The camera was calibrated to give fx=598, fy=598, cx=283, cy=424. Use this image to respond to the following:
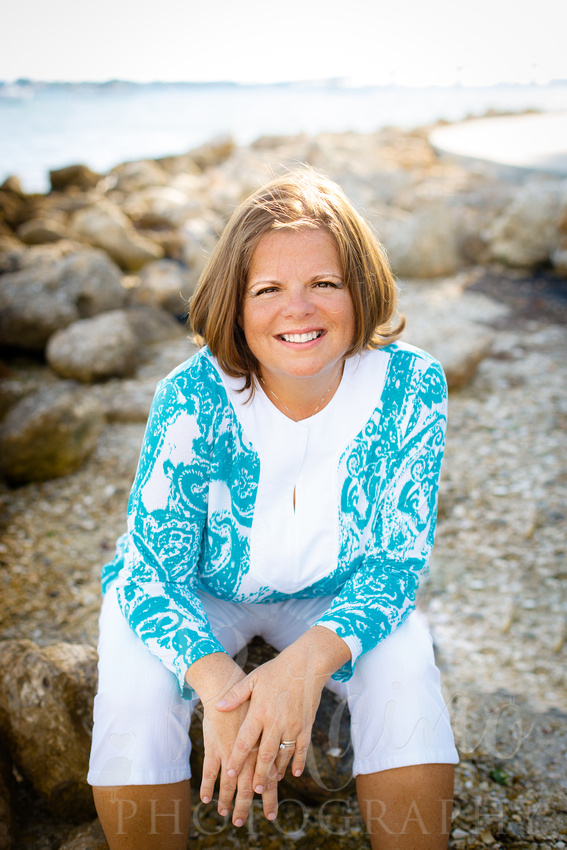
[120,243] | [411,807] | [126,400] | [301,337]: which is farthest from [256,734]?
[120,243]

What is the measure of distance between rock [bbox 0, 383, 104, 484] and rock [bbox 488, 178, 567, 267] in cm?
604

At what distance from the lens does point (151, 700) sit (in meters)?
1.59

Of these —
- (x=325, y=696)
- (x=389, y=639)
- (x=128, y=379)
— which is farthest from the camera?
(x=128, y=379)

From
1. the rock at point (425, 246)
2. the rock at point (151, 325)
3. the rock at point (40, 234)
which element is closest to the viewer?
the rock at point (151, 325)

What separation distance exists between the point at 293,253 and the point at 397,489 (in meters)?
0.77

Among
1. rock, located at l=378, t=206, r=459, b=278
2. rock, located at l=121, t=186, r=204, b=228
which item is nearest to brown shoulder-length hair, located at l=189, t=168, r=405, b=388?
rock, located at l=378, t=206, r=459, b=278

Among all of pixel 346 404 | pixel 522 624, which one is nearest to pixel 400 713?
pixel 346 404

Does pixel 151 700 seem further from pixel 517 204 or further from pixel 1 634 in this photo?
pixel 517 204

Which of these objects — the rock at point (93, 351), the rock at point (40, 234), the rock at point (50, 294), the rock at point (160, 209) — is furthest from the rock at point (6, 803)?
the rock at point (160, 209)

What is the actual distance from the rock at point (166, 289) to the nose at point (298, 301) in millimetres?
5193

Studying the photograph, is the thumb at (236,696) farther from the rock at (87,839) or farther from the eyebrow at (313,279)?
the eyebrow at (313,279)

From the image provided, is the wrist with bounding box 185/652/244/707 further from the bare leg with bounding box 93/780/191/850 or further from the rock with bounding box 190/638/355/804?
the rock with bounding box 190/638/355/804

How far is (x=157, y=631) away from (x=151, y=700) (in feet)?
0.57

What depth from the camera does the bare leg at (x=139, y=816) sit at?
1.49 m
